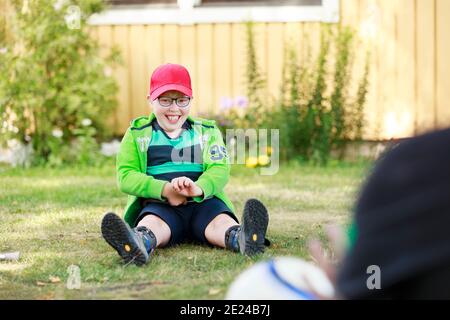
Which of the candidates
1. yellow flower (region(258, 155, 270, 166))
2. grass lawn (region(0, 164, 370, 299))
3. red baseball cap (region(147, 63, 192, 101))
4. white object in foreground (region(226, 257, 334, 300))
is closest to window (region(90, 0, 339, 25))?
yellow flower (region(258, 155, 270, 166))

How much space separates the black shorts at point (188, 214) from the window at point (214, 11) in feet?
14.6

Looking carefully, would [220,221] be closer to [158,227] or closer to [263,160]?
[158,227]

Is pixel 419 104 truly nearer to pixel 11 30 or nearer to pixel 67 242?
pixel 11 30

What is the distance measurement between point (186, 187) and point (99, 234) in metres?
0.81

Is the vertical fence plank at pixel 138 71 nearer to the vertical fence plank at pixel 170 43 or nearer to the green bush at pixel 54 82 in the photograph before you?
the vertical fence plank at pixel 170 43

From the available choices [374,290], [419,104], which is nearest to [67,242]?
[374,290]

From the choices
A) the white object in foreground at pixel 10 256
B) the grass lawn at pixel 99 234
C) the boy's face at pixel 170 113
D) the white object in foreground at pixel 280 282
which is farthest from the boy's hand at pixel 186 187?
the white object in foreground at pixel 280 282

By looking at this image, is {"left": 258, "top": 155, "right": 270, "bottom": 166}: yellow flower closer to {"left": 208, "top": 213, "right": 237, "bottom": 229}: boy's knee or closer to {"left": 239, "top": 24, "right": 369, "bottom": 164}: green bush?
{"left": 239, "top": 24, "right": 369, "bottom": 164}: green bush

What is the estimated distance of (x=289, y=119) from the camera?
8.32 metres

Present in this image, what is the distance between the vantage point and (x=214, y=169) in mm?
4574

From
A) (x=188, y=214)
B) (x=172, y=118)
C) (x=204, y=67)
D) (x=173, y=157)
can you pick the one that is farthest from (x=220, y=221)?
(x=204, y=67)

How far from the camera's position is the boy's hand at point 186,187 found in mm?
4336

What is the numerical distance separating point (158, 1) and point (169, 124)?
4.81 m

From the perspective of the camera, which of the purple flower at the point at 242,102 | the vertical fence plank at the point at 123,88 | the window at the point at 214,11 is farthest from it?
the vertical fence plank at the point at 123,88
